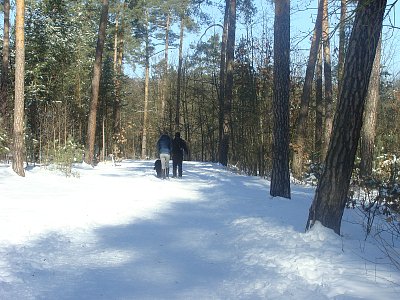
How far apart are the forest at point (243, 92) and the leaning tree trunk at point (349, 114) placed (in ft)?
0.05

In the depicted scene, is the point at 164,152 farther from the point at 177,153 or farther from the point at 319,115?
the point at 319,115

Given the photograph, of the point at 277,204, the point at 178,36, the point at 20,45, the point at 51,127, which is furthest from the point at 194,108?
the point at 277,204

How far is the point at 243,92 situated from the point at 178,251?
1372 cm

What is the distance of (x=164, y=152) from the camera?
1437 cm

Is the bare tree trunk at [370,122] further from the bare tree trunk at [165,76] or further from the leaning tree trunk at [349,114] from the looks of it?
the bare tree trunk at [165,76]

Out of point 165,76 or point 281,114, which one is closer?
point 281,114

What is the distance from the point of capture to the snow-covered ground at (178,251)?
409 centimetres

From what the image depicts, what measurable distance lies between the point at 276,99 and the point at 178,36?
29.7 m

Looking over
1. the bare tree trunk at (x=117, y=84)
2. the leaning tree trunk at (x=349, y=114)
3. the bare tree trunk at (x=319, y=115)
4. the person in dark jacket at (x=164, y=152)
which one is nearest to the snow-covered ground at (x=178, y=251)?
the leaning tree trunk at (x=349, y=114)

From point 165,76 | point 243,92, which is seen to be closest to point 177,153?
point 243,92

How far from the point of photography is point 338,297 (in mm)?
3668

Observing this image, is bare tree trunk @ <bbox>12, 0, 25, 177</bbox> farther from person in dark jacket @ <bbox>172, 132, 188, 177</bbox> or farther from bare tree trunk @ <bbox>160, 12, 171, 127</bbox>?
bare tree trunk @ <bbox>160, 12, 171, 127</bbox>

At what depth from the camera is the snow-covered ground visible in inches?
161

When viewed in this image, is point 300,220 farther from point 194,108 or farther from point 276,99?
point 194,108
